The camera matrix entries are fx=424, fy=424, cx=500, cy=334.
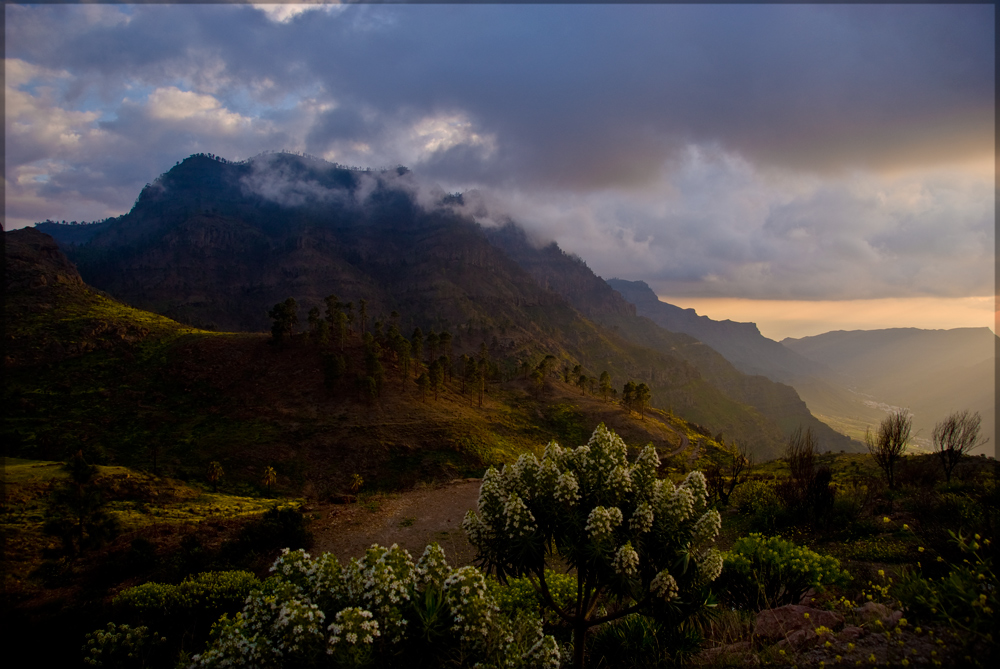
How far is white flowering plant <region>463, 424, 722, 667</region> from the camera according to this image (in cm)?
723

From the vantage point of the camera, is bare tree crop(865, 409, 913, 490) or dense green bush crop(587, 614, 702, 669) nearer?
dense green bush crop(587, 614, 702, 669)

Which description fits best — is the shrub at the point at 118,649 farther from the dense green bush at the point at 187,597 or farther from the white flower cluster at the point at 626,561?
the white flower cluster at the point at 626,561

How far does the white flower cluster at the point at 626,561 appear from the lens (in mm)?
6809

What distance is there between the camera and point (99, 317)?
249 feet

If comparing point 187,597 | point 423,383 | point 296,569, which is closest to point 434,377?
point 423,383

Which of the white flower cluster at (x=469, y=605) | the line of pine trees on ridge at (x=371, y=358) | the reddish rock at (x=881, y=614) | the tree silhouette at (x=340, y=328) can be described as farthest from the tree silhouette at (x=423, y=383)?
the white flower cluster at (x=469, y=605)

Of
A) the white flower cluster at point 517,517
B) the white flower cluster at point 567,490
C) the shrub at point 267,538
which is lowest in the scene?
the shrub at point 267,538

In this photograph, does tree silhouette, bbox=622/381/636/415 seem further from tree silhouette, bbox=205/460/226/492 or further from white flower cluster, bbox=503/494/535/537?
white flower cluster, bbox=503/494/535/537

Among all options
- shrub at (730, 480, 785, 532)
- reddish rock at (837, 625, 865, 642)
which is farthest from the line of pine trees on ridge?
reddish rock at (837, 625, 865, 642)

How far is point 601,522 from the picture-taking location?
22.8 feet

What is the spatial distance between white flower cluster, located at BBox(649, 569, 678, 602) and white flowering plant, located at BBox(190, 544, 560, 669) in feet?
7.02

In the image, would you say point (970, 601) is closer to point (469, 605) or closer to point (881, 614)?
point (881, 614)

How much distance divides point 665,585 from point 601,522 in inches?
61.9

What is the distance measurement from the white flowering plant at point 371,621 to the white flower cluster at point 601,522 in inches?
76.7
